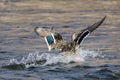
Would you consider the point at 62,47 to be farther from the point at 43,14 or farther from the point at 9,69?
the point at 43,14

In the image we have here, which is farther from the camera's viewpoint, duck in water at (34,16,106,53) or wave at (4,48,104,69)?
wave at (4,48,104,69)

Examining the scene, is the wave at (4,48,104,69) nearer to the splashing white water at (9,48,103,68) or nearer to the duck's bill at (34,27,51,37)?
the splashing white water at (9,48,103,68)

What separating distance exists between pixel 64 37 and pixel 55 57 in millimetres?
3928

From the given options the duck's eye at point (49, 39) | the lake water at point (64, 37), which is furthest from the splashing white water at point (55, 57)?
the duck's eye at point (49, 39)

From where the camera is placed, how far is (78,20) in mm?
22266

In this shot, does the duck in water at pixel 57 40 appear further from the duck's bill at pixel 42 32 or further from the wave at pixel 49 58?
the wave at pixel 49 58

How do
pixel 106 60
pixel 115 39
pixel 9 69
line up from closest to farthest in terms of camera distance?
pixel 9 69, pixel 106 60, pixel 115 39

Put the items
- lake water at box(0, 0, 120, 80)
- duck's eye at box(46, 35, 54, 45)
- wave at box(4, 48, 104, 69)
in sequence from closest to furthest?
lake water at box(0, 0, 120, 80) < duck's eye at box(46, 35, 54, 45) < wave at box(4, 48, 104, 69)

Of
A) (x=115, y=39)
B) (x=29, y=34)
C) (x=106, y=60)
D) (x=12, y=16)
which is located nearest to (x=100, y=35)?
(x=115, y=39)

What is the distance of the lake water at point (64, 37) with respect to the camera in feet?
44.7

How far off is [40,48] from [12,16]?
6.68 metres

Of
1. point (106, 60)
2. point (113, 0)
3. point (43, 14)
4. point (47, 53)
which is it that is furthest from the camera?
point (113, 0)

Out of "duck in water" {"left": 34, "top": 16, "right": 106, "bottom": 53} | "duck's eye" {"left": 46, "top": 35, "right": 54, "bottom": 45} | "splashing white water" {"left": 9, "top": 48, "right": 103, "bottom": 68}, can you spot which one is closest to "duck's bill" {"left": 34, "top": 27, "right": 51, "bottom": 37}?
"duck in water" {"left": 34, "top": 16, "right": 106, "bottom": 53}

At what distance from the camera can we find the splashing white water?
14.4 m
